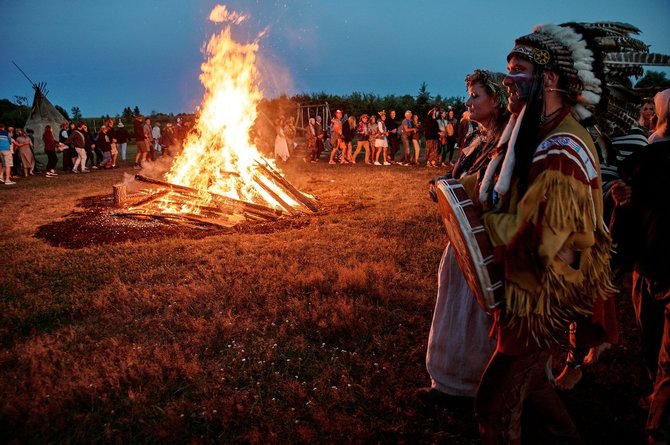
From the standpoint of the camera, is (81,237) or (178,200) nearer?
(81,237)

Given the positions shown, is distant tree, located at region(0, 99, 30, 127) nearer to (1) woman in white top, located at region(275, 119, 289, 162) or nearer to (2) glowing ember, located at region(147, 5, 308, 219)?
(1) woman in white top, located at region(275, 119, 289, 162)

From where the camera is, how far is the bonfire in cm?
916

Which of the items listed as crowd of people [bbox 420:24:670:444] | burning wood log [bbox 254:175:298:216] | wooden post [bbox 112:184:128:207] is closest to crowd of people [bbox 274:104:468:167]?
burning wood log [bbox 254:175:298:216]

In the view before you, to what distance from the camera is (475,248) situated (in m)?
2.09

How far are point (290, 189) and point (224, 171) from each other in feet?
5.62

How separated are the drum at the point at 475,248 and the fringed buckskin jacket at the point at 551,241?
0.16 feet

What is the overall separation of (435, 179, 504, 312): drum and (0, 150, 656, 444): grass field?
1.50 meters

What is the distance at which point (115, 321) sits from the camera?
4715 mm

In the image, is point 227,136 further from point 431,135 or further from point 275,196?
point 431,135

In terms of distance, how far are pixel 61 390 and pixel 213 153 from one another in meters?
8.29

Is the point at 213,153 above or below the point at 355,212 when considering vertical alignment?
above

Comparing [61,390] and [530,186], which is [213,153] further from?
[530,186]

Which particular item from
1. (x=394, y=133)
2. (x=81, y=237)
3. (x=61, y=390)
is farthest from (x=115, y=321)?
(x=394, y=133)

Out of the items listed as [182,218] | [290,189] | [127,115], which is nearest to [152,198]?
[182,218]
